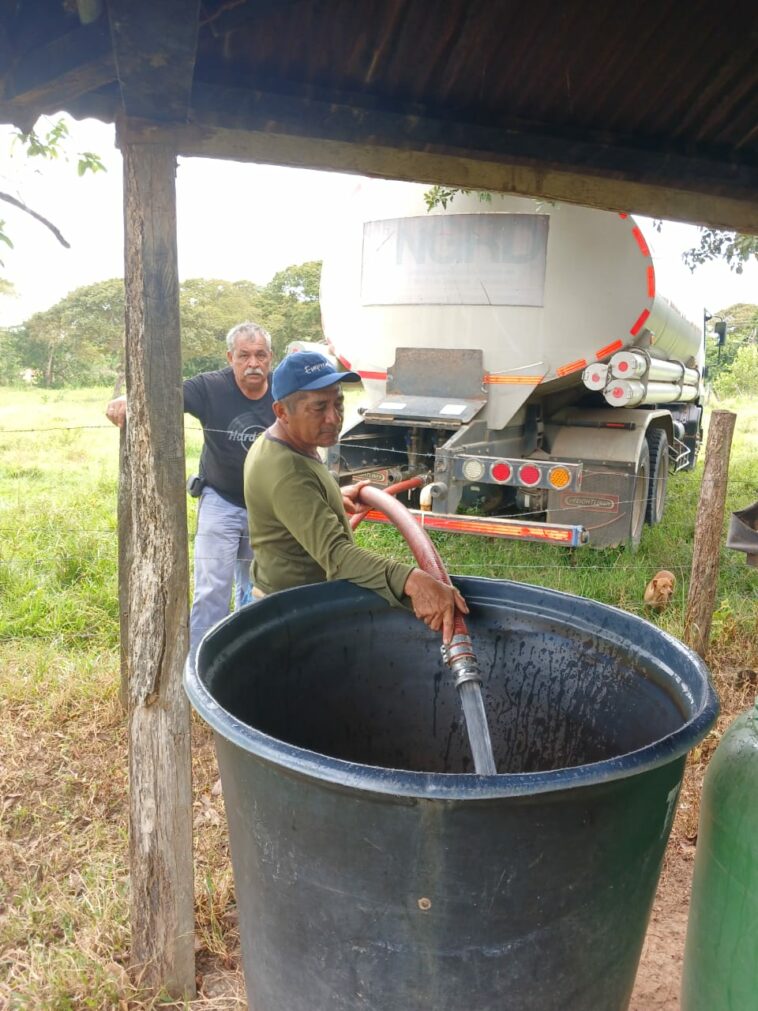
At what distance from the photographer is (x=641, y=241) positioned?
5.05 m

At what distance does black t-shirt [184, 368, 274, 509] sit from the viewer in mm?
3572

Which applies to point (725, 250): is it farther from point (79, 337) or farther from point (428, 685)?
point (79, 337)

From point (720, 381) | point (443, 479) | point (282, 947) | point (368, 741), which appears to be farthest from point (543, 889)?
point (720, 381)

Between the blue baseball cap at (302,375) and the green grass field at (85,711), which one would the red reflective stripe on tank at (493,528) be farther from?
the blue baseball cap at (302,375)

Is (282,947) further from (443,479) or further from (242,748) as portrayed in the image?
(443,479)

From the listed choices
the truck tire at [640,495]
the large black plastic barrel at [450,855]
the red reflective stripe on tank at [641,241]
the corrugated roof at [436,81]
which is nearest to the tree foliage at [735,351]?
the truck tire at [640,495]

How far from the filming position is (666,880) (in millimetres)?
2641

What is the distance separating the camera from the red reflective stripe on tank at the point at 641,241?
5.04 metres

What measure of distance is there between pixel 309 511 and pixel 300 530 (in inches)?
2.2

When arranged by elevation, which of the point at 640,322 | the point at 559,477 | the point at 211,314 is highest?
the point at 211,314

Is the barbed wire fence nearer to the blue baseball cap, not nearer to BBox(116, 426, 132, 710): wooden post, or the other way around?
BBox(116, 426, 132, 710): wooden post

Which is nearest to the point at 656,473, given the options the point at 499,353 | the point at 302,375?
the point at 499,353

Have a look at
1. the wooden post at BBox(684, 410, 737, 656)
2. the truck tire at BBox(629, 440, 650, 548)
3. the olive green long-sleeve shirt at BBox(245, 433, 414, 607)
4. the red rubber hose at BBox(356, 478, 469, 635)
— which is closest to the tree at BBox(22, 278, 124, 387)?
the truck tire at BBox(629, 440, 650, 548)

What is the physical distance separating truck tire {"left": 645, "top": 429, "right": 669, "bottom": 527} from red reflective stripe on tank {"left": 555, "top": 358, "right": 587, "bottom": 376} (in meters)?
1.47
